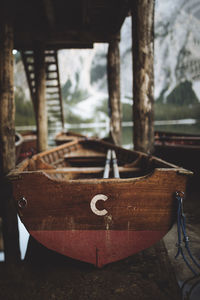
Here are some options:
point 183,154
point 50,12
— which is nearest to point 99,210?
point 183,154

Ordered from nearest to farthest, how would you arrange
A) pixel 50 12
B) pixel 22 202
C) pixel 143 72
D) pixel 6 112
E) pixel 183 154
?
1. pixel 22 202
2. pixel 143 72
3. pixel 6 112
4. pixel 183 154
5. pixel 50 12

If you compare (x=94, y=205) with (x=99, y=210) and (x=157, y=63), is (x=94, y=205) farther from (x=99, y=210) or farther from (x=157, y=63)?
(x=157, y=63)

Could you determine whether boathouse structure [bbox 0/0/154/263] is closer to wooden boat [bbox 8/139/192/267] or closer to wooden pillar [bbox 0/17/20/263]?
wooden pillar [bbox 0/17/20/263]

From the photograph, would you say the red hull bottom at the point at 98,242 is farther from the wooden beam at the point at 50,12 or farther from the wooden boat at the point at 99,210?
the wooden beam at the point at 50,12

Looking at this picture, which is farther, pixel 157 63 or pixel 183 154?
pixel 157 63

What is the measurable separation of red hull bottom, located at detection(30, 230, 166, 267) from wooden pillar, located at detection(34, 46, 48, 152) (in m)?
5.18

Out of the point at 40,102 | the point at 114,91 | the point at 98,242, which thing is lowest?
the point at 98,242

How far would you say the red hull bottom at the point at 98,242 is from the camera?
2.06 m

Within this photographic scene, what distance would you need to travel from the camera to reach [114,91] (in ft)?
22.8

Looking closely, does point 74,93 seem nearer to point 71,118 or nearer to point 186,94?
point 71,118

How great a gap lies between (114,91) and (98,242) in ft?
18.8

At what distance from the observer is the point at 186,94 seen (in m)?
69.8

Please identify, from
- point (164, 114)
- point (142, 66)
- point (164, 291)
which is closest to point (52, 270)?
point (164, 291)

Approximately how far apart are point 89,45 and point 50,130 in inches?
276
